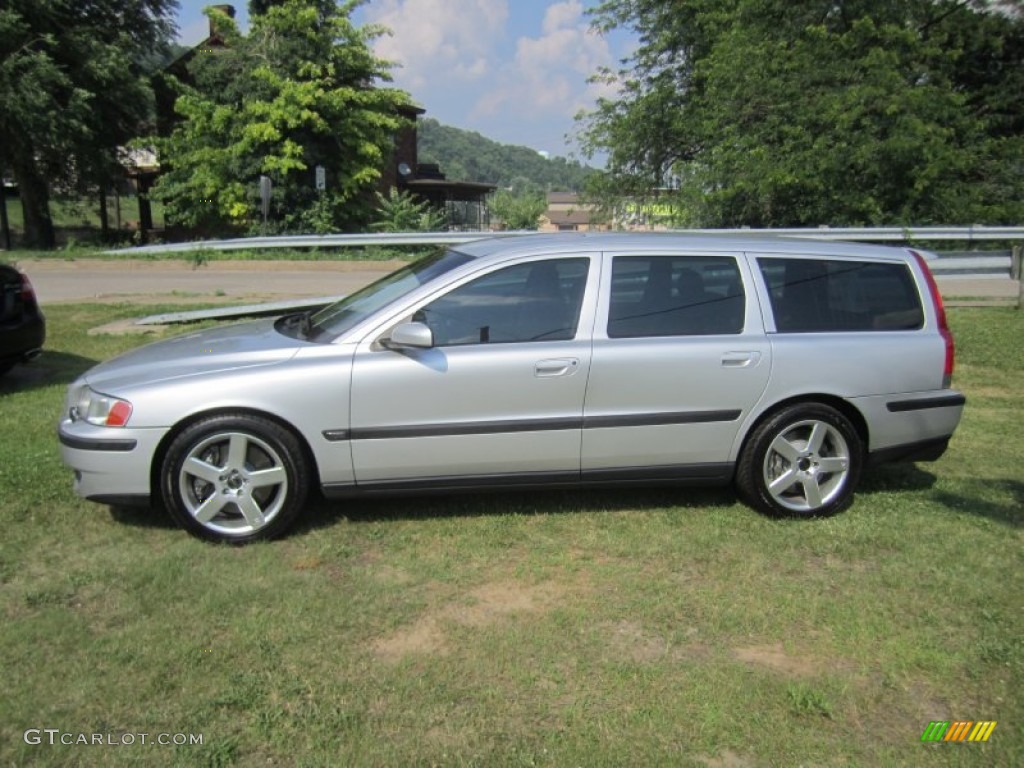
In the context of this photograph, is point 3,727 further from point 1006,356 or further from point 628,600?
point 1006,356

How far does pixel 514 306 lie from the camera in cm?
421

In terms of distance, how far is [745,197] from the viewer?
2120cm

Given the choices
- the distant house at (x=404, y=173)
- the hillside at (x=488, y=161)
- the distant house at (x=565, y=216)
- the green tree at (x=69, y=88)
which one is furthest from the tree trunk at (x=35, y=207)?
the hillside at (x=488, y=161)

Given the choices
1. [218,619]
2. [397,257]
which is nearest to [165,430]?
[218,619]

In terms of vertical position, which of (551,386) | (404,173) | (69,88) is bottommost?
(551,386)

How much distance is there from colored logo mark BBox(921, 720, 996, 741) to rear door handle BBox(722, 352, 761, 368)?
6.59ft

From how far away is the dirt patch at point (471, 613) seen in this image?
3129 mm

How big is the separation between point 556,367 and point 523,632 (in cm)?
140

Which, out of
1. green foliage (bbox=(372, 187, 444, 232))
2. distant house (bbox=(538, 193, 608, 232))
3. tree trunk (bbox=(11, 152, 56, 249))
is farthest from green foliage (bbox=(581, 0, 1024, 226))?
tree trunk (bbox=(11, 152, 56, 249))

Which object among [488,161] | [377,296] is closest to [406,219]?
[377,296]

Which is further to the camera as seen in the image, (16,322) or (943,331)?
(16,322)

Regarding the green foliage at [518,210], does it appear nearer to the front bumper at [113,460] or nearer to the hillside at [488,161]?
the front bumper at [113,460]

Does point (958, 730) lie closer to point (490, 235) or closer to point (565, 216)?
point (490, 235)
